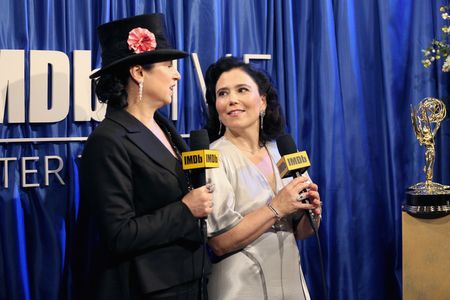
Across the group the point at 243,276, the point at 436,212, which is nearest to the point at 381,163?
the point at 436,212

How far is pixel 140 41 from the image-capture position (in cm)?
201

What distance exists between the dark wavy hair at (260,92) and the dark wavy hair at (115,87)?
13.2 inches

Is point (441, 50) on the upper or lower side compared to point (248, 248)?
upper

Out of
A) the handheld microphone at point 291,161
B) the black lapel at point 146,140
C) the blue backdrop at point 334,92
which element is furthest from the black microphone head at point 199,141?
the blue backdrop at point 334,92

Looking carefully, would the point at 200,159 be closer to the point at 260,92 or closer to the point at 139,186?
the point at 139,186

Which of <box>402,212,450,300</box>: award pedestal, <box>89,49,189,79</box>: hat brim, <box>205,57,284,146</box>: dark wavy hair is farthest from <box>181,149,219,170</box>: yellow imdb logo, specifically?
<box>402,212,450,300</box>: award pedestal

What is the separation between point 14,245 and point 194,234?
0.83 metres

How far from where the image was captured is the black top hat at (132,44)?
2.00m

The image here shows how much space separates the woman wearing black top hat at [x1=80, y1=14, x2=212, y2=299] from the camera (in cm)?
185

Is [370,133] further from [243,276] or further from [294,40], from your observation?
[243,276]

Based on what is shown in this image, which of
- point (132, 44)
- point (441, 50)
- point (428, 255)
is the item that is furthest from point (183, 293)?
point (441, 50)

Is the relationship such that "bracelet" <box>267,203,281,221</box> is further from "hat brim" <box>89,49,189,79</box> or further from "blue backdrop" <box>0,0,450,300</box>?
"blue backdrop" <box>0,0,450,300</box>

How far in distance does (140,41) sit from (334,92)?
1.32m

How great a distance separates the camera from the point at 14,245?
7.97 feet
